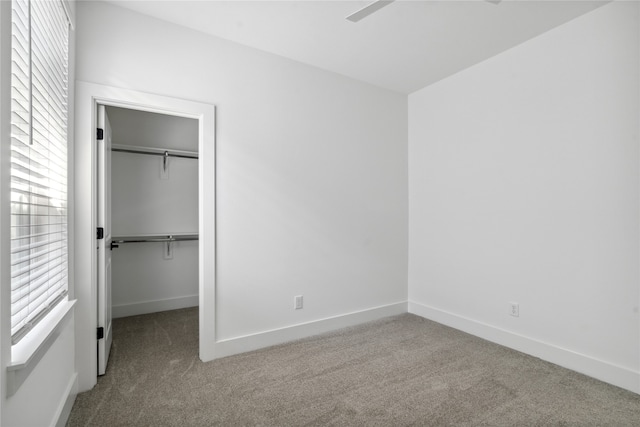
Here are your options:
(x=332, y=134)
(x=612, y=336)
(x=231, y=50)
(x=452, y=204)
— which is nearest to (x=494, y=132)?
(x=452, y=204)

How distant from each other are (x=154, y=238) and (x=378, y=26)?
3.18 m

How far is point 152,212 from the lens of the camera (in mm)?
4051

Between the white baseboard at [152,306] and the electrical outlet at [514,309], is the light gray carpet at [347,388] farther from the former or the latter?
the white baseboard at [152,306]

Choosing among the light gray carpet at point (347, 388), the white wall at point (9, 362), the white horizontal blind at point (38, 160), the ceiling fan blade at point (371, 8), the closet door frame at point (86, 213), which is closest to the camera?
the white wall at point (9, 362)

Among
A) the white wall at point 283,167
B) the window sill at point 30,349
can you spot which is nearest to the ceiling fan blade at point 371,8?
the white wall at point 283,167

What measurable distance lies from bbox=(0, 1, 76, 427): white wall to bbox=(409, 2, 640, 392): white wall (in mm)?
3236

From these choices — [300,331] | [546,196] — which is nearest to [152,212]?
[300,331]

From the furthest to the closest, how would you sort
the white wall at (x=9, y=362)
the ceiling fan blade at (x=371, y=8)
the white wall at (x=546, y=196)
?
the white wall at (x=546, y=196)
the ceiling fan blade at (x=371, y=8)
the white wall at (x=9, y=362)

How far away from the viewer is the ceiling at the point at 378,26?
7.99 ft

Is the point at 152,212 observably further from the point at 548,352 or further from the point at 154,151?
the point at 548,352

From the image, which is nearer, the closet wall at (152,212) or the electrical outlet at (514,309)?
the electrical outlet at (514,309)

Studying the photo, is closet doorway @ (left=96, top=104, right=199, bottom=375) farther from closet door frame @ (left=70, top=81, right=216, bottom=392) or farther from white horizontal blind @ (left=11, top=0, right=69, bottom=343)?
white horizontal blind @ (left=11, top=0, right=69, bottom=343)

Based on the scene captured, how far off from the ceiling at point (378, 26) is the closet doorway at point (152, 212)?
1.69 m

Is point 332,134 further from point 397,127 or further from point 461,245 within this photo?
point 461,245
